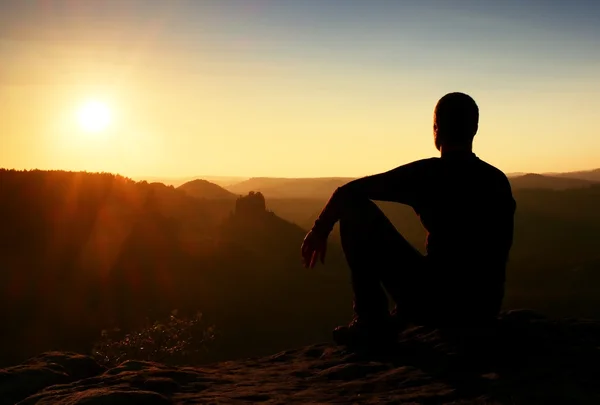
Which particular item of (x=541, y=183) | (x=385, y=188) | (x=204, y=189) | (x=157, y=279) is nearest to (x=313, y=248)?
(x=385, y=188)

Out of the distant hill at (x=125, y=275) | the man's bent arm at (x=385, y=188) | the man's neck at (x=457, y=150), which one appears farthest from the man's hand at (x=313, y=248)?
the distant hill at (x=125, y=275)

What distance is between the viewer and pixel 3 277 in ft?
118

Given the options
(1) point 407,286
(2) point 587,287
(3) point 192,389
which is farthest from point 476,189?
(2) point 587,287

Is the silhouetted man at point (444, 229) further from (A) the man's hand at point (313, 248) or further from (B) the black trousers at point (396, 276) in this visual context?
(A) the man's hand at point (313, 248)

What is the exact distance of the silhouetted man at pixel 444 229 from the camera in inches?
180

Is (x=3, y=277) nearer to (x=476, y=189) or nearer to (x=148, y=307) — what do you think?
(x=148, y=307)

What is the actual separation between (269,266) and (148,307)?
58.0 feet

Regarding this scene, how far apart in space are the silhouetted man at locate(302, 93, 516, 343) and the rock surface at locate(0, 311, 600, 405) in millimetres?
366

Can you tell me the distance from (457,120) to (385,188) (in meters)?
0.88

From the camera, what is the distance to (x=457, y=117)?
15.3ft

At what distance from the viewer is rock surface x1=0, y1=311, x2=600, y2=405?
12.0ft

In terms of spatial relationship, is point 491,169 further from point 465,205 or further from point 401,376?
point 401,376

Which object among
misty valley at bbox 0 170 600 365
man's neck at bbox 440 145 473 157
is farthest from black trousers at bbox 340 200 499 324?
misty valley at bbox 0 170 600 365

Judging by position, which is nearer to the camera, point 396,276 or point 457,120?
point 457,120
